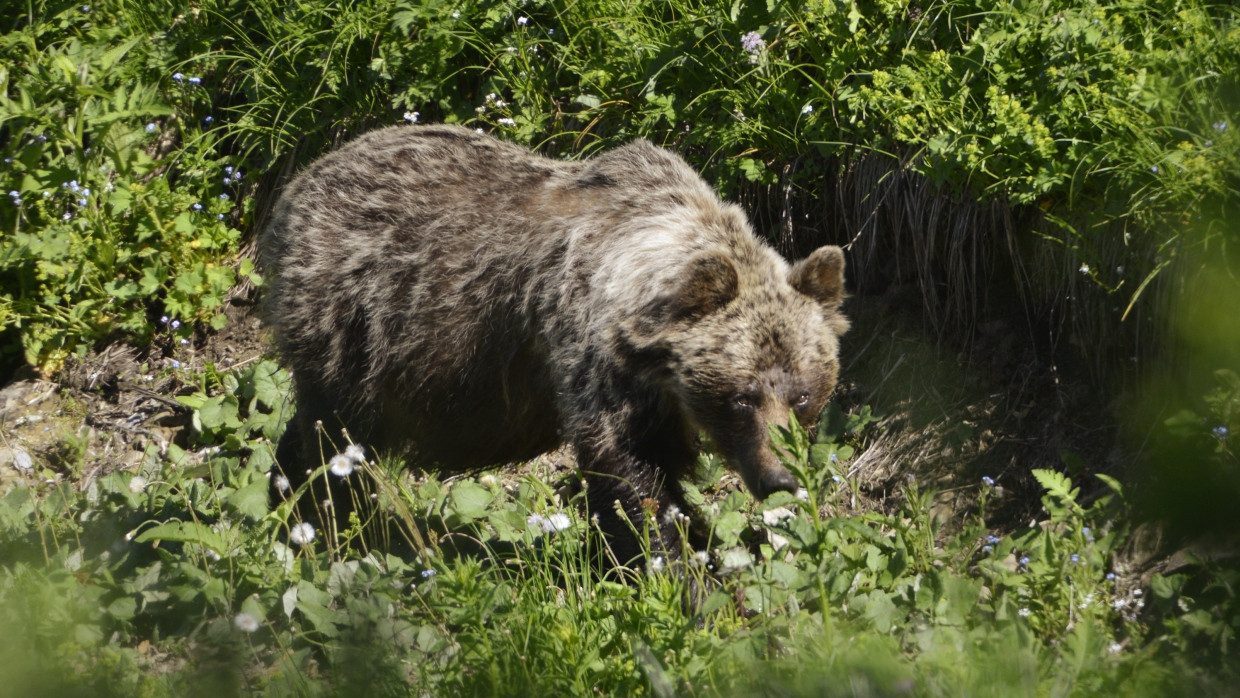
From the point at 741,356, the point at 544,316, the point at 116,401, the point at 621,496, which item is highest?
the point at 544,316

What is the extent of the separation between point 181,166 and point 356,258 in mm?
2870

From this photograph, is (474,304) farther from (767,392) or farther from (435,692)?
(435,692)

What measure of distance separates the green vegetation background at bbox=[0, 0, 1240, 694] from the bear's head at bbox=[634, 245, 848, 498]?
310 mm

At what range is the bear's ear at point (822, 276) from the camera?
432 cm

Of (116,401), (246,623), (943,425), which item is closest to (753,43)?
(943,425)

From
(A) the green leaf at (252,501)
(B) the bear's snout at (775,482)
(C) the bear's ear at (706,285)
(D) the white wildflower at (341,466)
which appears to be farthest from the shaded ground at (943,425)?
(D) the white wildflower at (341,466)

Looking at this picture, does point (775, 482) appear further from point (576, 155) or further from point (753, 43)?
point (576, 155)

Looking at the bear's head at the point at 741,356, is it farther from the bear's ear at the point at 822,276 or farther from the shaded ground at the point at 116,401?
the shaded ground at the point at 116,401

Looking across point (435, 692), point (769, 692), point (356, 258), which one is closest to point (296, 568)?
point (435, 692)

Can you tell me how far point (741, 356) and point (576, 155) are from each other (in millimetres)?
2285

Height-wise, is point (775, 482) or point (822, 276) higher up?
point (822, 276)

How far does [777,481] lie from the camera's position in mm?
4039

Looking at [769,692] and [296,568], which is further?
[296,568]

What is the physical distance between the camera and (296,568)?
3.78m
